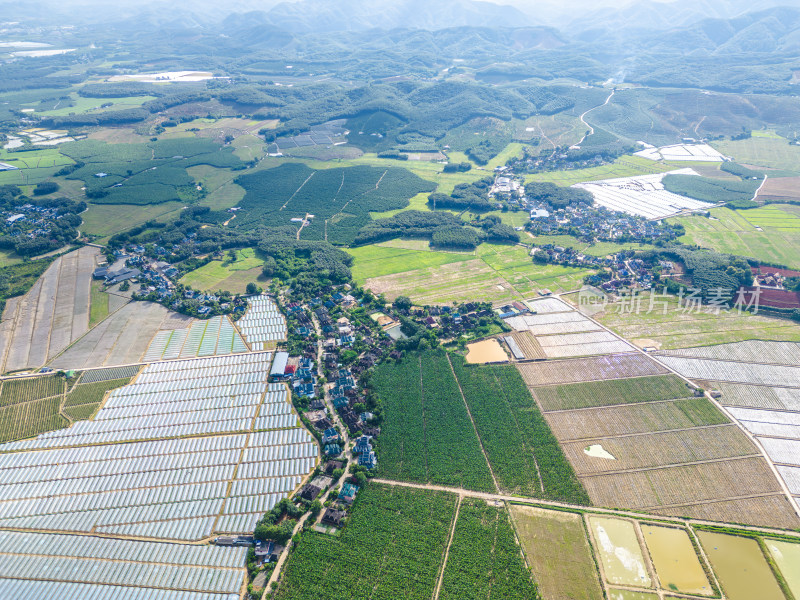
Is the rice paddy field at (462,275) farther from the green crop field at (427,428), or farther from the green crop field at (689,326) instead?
the green crop field at (427,428)

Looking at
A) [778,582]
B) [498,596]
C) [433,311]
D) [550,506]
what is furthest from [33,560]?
[778,582]

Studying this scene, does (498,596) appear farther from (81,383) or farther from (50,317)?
(50,317)

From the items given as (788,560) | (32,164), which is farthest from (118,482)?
(32,164)

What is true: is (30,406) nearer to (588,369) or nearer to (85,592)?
(85,592)

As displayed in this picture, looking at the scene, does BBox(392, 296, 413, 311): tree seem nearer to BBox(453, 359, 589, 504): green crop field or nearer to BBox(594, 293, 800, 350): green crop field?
BBox(453, 359, 589, 504): green crop field

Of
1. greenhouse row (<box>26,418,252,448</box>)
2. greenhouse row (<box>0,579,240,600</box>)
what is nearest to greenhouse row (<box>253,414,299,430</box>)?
greenhouse row (<box>26,418,252,448</box>)

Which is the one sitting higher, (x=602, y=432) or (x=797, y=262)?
(x=797, y=262)
